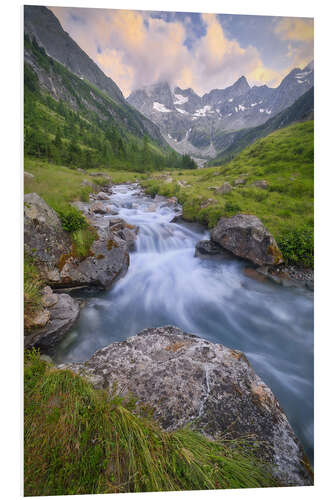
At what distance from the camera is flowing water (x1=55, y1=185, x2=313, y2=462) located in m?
3.08

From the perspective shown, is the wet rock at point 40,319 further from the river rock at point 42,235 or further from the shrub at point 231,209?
the shrub at point 231,209

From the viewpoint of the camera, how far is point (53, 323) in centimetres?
335

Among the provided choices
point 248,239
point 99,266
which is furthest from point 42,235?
point 248,239

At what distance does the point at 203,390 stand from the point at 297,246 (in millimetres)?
4812

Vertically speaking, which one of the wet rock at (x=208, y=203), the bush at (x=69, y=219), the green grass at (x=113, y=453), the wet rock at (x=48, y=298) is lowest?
the green grass at (x=113, y=453)

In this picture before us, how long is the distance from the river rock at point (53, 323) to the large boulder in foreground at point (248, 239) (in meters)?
4.80

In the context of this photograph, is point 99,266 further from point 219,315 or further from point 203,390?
point 203,390

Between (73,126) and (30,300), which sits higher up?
(73,126)

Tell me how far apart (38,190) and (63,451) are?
478 centimetres

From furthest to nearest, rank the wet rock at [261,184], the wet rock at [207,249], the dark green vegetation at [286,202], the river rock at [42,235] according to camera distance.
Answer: the wet rock at [261,184]
the wet rock at [207,249]
the dark green vegetation at [286,202]
the river rock at [42,235]

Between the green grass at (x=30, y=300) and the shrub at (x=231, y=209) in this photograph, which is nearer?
the green grass at (x=30, y=300)

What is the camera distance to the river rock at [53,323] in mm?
3020

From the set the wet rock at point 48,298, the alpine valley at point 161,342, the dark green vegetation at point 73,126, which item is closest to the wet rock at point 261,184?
the alpine valley at point 161,342
